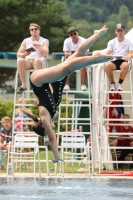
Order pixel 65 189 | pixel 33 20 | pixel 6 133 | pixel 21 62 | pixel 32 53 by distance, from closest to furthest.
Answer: pixel 65 189 < pixel 21 62 < pixel 32 53 < pixel 6 133 < pixel 33 20

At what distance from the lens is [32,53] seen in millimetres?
15953

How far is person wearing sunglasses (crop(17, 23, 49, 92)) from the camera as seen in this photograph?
15.6m

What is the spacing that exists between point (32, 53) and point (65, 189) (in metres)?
4.30

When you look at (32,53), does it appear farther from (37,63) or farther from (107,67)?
(107,67)

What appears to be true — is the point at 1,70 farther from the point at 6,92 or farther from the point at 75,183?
the point at 75,183

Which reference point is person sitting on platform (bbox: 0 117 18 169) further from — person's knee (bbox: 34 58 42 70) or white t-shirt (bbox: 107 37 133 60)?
white t-shirt (bbox: 107 37 133 60)

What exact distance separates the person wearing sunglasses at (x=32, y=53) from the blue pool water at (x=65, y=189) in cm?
250

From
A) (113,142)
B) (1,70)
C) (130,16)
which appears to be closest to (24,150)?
(113,142)

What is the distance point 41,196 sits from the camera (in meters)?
11.5

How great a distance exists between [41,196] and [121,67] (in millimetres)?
5256

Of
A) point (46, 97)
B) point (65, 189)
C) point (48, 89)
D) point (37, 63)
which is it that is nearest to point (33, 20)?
point (37, 63)

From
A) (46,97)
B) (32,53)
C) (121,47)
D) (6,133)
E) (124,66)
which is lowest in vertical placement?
(46,97)

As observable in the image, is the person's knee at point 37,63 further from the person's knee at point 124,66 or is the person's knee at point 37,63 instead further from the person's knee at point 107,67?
the person's knee at point 124,66

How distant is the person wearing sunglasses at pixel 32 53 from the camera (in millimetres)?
15562
